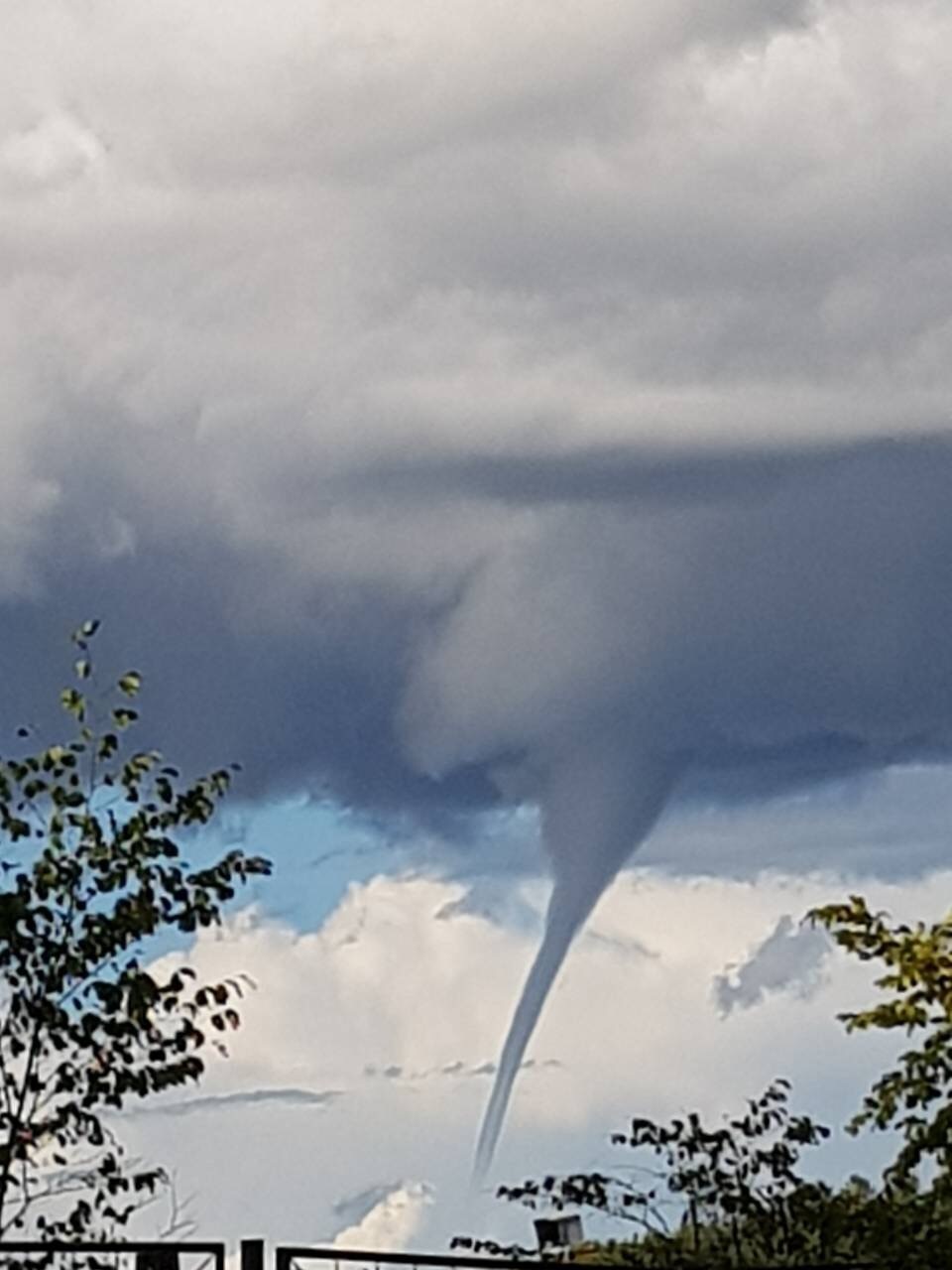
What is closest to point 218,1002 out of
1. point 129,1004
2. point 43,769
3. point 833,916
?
point 129,1004

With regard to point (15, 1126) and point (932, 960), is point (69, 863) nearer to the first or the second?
point (15, 1126)

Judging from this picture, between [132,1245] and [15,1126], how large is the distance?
61.9 inches

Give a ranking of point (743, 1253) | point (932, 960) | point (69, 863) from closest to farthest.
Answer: point (932, 960) < point (69, 863) < point (743, 1253)

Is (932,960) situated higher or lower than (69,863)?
lower

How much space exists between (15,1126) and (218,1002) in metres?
A: 1.33

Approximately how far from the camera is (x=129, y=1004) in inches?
614

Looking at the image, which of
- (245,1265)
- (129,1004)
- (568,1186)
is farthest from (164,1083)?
(568,1186)

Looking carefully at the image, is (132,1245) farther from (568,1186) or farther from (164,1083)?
(568,1186)

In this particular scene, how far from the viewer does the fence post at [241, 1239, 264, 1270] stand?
665 inches

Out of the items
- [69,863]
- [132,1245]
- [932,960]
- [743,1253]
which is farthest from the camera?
[743,1253]

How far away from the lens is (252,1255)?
16906mm

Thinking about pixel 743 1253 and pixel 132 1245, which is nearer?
pixel 132 1245

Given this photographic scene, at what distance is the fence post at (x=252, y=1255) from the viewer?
16.9 m

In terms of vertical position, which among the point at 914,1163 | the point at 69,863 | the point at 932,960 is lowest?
the point at 914,1163
